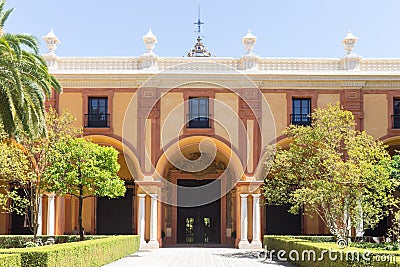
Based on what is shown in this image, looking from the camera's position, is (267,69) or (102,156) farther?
(267,69)

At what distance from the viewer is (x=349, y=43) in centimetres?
3006

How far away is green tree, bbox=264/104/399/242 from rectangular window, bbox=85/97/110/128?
354 inches

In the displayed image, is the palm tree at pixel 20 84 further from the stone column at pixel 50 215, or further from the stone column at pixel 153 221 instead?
the stone column at pixel 153 221

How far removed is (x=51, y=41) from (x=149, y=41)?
4.79 meters

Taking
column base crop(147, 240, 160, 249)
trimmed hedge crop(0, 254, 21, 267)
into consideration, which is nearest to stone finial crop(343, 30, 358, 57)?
column base crop(147, 240, 160, 249)

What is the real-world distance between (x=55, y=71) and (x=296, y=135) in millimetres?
12255

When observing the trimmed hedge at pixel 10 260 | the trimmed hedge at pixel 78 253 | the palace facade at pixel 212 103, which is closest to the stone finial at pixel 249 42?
the palace facade at pixel 212 103

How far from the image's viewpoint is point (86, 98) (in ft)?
97.4

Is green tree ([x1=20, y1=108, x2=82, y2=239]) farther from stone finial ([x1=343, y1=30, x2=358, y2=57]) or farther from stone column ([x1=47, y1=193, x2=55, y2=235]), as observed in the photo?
stone finial ([x1=343, y1=30, x2=358, y2=57])

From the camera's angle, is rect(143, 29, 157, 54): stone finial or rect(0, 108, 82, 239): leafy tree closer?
rect(0, 108, 82, 239): leafy tree

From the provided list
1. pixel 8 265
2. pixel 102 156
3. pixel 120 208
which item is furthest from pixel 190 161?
pixel 8 265

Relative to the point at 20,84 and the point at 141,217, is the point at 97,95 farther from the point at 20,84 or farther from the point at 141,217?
the point at 20,84

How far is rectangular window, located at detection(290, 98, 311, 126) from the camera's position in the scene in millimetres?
29719

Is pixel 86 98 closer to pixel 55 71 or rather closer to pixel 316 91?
pixel 55 71
